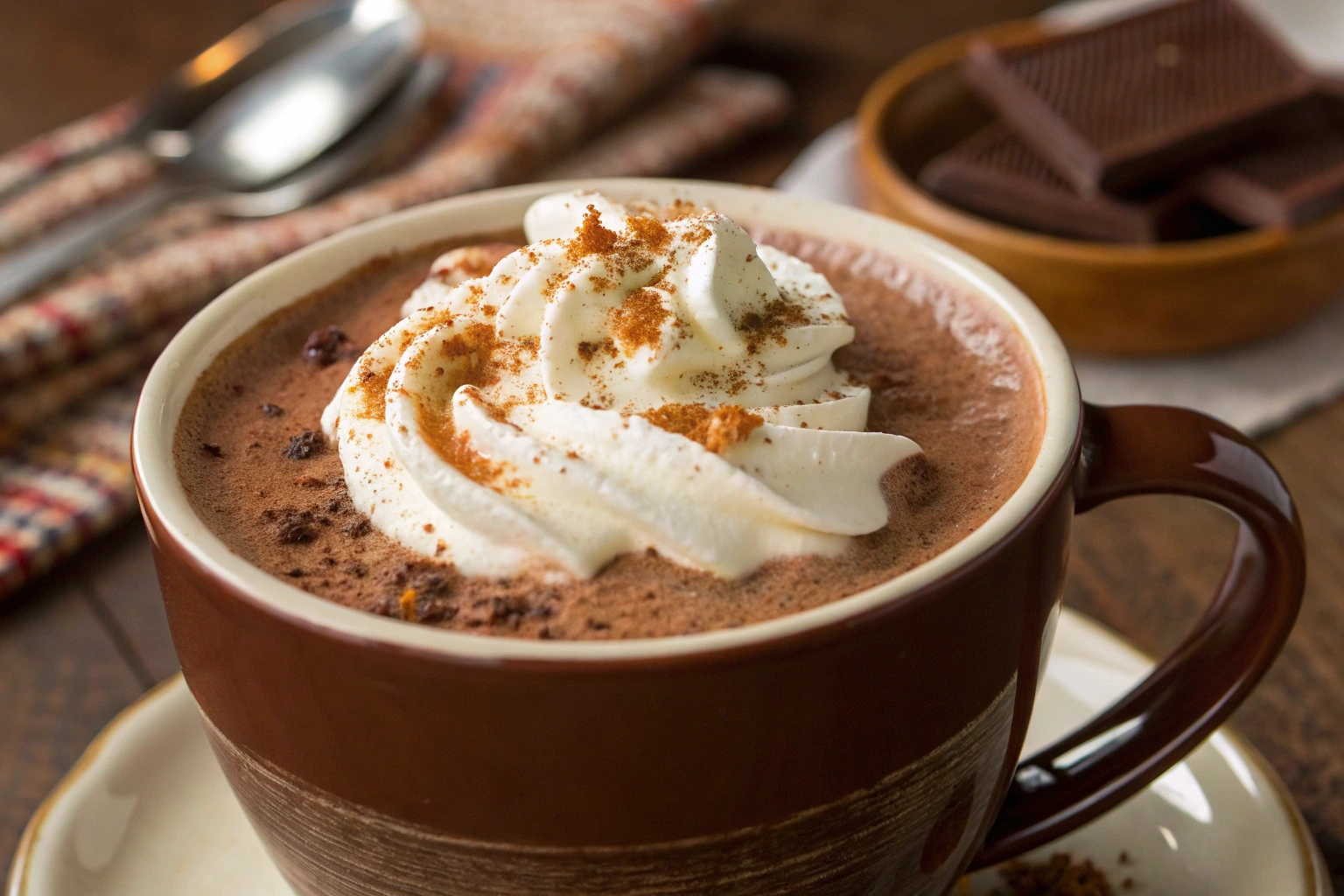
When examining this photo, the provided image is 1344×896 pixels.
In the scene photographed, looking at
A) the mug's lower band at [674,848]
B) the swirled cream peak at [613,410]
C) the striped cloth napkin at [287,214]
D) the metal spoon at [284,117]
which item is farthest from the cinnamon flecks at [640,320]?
the metal spoon at [284,117]

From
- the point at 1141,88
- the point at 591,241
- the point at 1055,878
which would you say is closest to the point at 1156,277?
the point at 1141,88

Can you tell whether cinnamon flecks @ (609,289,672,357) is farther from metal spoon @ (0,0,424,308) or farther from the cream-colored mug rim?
metal spoon @ (0,0,424,308)

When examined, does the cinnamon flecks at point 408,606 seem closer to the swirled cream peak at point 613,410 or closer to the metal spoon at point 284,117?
the swirled cream peak at point 613,410

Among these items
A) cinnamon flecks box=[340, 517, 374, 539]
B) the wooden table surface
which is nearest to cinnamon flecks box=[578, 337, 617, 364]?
cinnamon flecks box=[340, 517, 374, 539]

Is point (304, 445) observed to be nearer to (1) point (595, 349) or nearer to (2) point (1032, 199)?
(1) point (595, 349)

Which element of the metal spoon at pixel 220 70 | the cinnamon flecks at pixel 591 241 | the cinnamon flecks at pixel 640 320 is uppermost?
the cinnamon flecks at pixel 591 241
